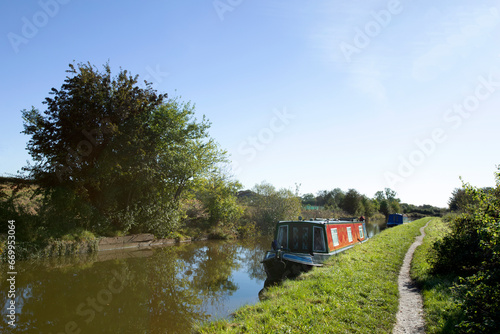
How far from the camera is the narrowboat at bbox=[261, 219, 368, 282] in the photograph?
9305 millimetres

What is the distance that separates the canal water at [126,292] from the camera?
19.0ft

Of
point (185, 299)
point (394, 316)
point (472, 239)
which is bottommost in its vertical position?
point (185, 299)

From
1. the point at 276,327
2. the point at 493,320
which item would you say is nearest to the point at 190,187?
the point at 276,327

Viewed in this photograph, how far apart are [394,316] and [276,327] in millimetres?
2324

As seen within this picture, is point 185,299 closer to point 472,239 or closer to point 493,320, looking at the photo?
point 493,320

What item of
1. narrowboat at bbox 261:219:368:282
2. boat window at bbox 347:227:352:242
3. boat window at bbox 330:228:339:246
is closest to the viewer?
narrowboat at bbox 261:219:368:282

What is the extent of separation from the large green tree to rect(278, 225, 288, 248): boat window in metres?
8.24

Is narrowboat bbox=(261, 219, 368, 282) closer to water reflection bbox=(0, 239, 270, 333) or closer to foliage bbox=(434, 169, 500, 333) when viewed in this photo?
water reflection bbox=(0, 239, 270, 333)

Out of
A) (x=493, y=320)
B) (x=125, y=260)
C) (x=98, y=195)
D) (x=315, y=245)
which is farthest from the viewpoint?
(x=98, y=195)

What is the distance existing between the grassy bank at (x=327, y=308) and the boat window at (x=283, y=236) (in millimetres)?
2780

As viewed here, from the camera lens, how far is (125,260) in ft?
39.9

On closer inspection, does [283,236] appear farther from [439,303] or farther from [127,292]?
[439,303]

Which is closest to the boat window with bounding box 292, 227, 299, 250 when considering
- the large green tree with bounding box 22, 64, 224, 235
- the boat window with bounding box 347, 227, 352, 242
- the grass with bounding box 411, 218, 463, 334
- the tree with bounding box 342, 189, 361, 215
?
the grass with bounding box 411, 218, 463, 334

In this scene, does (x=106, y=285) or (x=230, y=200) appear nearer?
(x=106, y=285)
